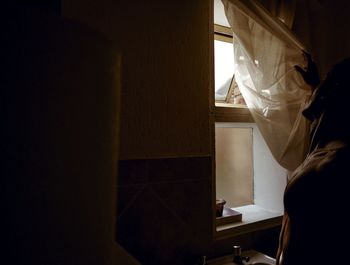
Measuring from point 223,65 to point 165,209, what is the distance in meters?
1.02

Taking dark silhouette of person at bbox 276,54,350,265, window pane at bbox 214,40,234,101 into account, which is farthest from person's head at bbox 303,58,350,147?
window pane at bbox 214,40,234,101

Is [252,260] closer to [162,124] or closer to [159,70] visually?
[162,124]

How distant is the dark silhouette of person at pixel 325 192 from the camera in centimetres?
61

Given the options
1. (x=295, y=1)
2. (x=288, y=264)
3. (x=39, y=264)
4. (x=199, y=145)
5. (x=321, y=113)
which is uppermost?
(x=295, y=1)

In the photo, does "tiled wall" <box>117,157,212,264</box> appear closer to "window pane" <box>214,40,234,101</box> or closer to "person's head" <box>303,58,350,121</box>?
"person's head" <box>303,58,350,121</box>

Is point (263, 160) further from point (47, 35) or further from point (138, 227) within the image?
point (47, 35)

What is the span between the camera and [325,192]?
25.0 inches

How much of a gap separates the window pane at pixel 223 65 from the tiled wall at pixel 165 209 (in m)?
0.67

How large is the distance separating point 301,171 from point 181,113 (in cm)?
57

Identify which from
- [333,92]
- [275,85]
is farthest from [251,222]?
[333,92]

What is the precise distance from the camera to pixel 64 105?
28cm

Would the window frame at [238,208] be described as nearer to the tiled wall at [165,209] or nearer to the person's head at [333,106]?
the tiled wall at [165,209]

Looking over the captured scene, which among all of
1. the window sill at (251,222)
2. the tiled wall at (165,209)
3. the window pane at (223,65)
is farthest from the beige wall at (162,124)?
the window pane at (223,65)

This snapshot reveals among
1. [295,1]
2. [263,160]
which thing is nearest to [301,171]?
[263,160]
